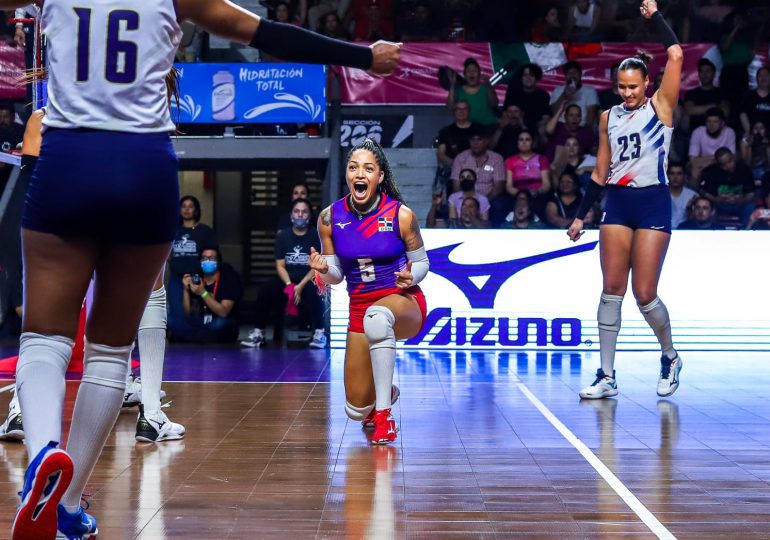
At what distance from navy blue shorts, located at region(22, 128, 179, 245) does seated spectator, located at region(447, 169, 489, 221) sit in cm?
918

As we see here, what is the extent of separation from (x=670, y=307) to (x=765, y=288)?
1.00 m

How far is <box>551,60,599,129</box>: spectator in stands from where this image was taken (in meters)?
13.5

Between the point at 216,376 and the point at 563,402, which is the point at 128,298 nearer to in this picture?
the point at 563,402

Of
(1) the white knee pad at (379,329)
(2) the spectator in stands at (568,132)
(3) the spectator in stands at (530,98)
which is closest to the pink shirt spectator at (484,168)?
(2) the spectator in stands at (568,132)

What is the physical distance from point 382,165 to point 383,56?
2.83 meters

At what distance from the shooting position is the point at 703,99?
1363 centimetres

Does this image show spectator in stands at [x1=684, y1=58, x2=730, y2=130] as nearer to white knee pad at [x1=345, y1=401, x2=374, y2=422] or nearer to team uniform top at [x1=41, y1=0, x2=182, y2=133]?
white knee pad at [x1=345, y1=401, x2=374, y2=422]

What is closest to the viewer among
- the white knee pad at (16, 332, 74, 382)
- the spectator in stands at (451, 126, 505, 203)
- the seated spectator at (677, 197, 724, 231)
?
the white knee pad at (16, 332, 74, 382)

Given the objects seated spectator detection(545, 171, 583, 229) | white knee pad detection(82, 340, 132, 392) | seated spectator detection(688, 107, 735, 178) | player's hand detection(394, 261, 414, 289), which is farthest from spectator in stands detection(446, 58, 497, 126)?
white knee pad detection(82, 340, 132, 392)

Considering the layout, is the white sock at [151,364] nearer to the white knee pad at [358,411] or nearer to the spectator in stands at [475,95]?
the white knee pad at [358,411]

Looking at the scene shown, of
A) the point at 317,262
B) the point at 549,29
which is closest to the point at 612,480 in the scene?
the point at 317,262

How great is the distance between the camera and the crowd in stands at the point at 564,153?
12000 millimetres

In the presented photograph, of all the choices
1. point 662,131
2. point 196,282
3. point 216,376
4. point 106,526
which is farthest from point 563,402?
point 196,282

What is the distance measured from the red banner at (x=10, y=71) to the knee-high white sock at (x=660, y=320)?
8.09 meters
